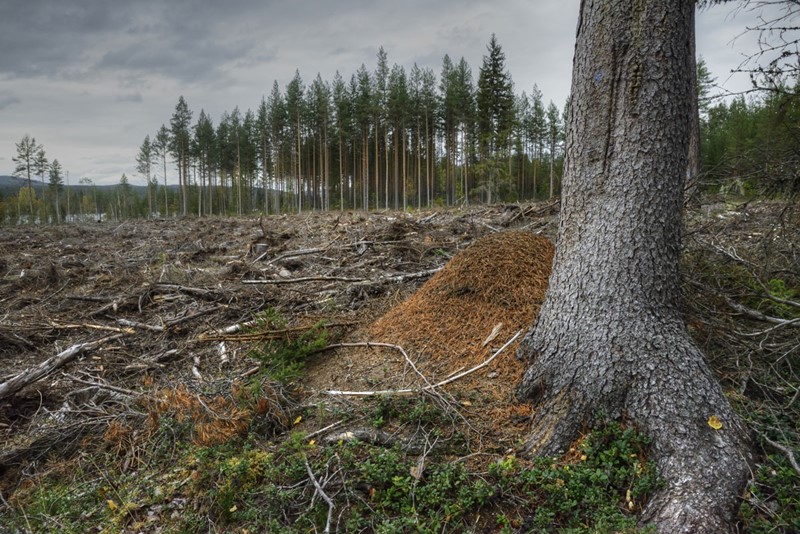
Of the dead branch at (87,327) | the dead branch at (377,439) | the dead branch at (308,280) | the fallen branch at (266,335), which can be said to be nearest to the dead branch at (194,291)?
the dead branch at (308,280)

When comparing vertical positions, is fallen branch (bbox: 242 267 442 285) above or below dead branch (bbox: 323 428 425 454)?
above

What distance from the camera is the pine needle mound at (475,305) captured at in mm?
3885

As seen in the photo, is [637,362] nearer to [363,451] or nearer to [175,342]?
[363,451]

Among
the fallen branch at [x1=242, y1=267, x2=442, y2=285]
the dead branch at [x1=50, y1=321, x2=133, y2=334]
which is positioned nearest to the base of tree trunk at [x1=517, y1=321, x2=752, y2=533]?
the fallen branch at [x1=242, y1=267, x2=442, y2=285]

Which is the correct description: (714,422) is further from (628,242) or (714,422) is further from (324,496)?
(324,496)

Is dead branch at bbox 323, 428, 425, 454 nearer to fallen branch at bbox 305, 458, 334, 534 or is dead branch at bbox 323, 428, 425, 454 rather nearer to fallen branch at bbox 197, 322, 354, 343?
fallen branch at bbox 305, 458, 334, 534

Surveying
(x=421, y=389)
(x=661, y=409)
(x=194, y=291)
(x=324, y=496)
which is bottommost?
(x=324, y=496)

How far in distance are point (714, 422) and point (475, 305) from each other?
2.19m

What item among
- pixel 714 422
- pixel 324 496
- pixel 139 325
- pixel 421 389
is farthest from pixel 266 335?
pixel 714 422

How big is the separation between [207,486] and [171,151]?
59.3 metres

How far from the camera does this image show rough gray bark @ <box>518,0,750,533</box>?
8.98 feet

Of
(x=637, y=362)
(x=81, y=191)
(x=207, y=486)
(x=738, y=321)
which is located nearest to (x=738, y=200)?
(x=738, y=321)

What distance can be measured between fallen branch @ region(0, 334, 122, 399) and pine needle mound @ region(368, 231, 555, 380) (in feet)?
11.3

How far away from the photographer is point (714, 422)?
2.53 m
